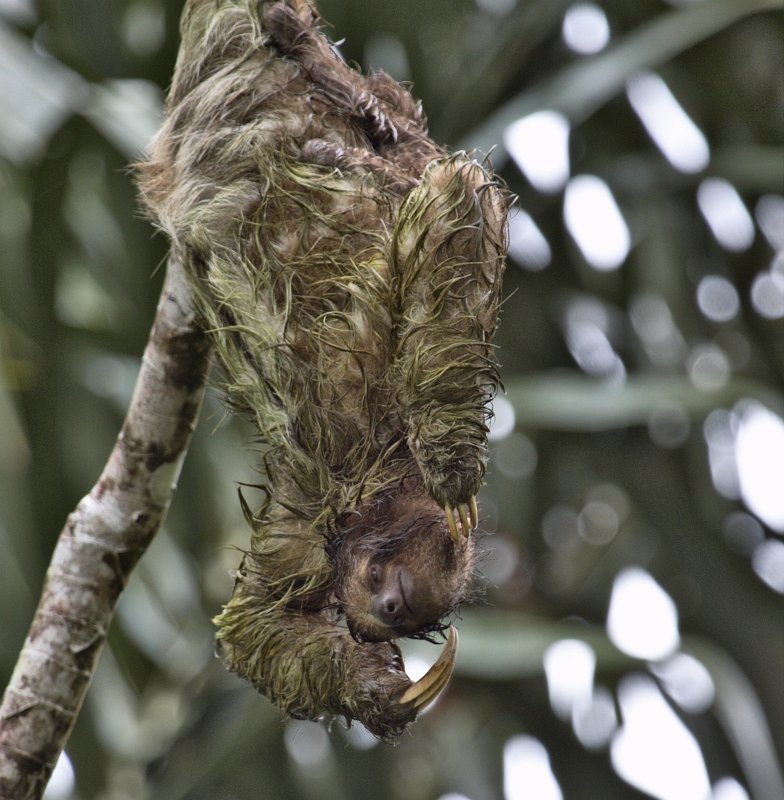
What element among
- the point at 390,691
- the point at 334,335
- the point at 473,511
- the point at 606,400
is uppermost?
the point at 334,335

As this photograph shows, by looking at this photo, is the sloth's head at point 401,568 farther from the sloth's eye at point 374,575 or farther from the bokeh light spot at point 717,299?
the bokeh light spot at point 717,299

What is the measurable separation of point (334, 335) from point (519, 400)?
Result: 265 centimetres

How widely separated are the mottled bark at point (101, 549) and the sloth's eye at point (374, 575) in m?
0.83

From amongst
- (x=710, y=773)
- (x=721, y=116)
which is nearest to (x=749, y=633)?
(x=710, y=773)

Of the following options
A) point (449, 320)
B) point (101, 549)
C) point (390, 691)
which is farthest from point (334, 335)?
point (101, 549)

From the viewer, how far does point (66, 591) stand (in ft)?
9.08

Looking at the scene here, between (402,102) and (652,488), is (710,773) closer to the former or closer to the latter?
(652,488)

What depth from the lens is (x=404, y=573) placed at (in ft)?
6.54

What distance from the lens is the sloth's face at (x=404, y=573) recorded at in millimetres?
1988

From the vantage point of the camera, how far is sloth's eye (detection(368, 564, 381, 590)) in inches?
79.6

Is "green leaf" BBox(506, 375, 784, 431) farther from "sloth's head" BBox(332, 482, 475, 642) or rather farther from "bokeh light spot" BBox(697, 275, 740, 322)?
"sloth's head" BBox(332, 482, 475, 642)

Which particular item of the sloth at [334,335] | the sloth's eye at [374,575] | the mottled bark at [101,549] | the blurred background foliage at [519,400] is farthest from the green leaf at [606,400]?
the sloth's eye at [374,575]

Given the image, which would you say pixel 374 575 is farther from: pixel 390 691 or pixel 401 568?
pixel 390 691

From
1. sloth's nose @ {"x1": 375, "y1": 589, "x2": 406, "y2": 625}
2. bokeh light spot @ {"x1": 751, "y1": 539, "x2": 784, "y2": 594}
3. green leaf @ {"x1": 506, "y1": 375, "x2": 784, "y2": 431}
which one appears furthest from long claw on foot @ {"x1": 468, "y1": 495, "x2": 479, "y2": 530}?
bokeh light spot @ {"x1": 751, "y1": 539, "x2": 784, "y2": 594}
